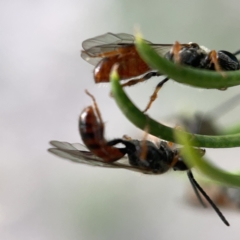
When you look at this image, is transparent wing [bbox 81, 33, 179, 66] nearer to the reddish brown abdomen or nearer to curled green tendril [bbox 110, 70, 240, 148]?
the reddish brown abdomen

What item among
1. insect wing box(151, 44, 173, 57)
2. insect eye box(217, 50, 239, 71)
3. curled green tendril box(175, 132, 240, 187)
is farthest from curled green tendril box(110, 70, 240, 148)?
Answer: insect wing box(151, 44, 173, 57)

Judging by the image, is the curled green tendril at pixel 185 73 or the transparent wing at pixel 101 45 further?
the transparent wing at pixel 101 45

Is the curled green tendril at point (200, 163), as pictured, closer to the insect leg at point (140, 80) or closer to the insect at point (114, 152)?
the insect at point (114, 152)

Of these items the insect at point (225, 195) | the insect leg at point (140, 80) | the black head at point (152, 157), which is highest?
the insect leg at point (140, 80)

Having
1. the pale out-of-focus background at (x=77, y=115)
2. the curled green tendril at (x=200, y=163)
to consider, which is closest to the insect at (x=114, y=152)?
the curled green tendril at (x=200, y=163)

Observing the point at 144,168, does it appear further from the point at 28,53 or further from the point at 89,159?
the point at 28,53

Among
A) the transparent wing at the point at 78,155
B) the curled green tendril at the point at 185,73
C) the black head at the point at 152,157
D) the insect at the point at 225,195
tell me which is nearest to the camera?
the curled green tendril at the point at 185,73

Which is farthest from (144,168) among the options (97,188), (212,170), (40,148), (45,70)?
(45,70)
